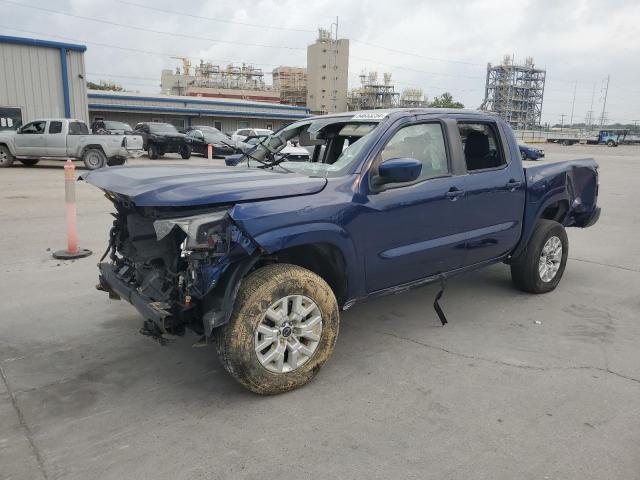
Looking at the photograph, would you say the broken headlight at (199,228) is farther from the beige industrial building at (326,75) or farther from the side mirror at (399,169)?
the beige industrial building at (326,75)

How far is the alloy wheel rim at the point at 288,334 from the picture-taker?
3.33m

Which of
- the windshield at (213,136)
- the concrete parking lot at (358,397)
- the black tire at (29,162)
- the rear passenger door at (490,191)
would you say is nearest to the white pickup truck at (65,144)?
the black tire at (29,162)

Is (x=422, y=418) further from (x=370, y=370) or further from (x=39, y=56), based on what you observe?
(x=39, y=56)

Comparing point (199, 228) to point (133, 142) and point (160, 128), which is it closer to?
point (133, 142)

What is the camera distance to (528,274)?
5.42 m

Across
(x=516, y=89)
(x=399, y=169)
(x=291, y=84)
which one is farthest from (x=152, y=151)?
(x=516, y=89)

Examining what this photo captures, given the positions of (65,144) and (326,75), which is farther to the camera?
(326,75)

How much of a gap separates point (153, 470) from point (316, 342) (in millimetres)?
1290

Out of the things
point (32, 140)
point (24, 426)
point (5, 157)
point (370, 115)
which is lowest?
point (24, 426)

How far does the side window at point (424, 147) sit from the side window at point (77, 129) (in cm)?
1679

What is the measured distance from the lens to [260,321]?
327 centimetres

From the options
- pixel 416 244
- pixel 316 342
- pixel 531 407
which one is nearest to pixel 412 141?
pixel 416 244

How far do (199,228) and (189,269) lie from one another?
11.1 inches

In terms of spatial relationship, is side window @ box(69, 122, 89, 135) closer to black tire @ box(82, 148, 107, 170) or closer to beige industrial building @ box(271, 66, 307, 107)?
black tire @ box(82, 148, 107, 170)
